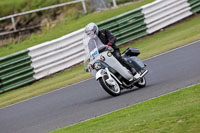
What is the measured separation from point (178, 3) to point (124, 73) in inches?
408

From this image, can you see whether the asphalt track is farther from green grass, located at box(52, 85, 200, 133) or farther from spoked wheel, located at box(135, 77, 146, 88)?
green grass, located at box(52, 85, 200, 133)

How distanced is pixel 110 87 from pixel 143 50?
6.81 m

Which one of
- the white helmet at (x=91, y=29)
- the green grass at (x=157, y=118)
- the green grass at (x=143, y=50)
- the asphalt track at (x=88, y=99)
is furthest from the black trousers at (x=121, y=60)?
the green grass at (x=143, y=50)

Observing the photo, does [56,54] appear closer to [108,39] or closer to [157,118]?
[108,39]

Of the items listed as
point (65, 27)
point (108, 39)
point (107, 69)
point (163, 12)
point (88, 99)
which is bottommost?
point (88, 99)

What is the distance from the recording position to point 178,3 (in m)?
21.4

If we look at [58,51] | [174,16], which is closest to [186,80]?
[58,51]

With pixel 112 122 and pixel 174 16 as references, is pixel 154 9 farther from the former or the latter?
pixel 112 122

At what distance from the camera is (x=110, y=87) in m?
11.4

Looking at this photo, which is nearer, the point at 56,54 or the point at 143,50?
the point at 143,50

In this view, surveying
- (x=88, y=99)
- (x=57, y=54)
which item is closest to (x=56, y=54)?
(x=57, y=54)

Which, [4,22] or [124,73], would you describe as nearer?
[124,73]

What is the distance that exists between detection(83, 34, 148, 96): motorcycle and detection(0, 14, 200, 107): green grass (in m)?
4.13

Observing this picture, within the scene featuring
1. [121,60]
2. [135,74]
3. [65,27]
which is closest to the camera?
[121,60]
